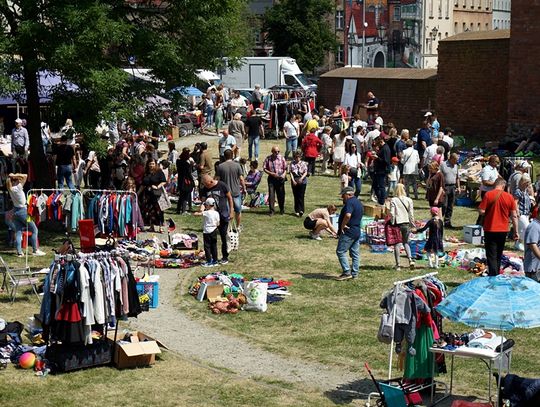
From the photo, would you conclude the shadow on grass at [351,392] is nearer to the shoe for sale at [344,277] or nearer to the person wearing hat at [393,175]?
the shoe for sale at [344,277]

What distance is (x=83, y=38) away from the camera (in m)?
20.3

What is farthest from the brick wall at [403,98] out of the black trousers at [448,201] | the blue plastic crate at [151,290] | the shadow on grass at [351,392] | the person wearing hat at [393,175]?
the shadow on grass at [351,392]

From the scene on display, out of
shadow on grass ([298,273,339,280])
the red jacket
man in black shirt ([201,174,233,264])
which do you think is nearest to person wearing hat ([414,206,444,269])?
shadow on grass ([298,273,339,280])

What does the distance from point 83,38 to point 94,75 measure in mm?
774

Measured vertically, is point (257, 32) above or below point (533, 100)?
above

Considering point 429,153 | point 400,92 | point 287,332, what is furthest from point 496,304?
point 400,92

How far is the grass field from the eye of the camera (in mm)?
12781

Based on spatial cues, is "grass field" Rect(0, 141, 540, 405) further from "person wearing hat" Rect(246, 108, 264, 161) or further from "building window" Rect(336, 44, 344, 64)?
"building window" Rect(336, 44, 344, 64)

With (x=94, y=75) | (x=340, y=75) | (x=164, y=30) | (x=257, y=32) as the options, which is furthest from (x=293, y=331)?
(x=257, y=32)

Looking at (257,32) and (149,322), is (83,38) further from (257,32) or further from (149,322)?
(257,32)

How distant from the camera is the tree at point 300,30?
71.6 m

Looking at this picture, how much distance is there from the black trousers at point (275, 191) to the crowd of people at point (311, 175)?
0.02 metres

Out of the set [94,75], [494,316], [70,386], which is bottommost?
[70,386]

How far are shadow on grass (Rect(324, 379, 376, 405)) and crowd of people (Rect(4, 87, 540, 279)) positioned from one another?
Result: 3.97 metres
